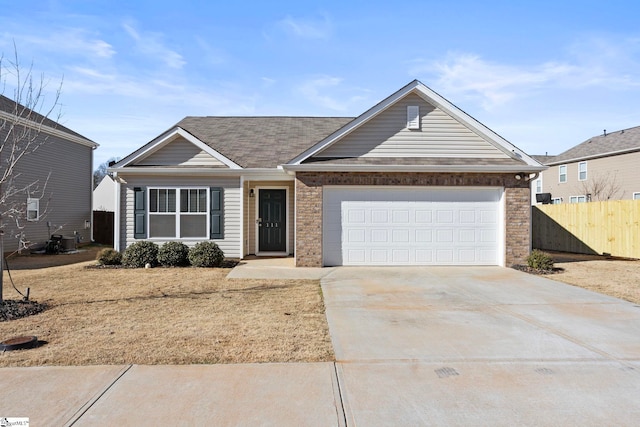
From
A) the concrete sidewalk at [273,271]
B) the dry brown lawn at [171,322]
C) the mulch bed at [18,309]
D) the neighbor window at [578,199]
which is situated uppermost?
the neighbor window at [578,199]

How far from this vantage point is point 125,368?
4.55m

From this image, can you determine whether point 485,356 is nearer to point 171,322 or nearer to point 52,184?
point 171,322

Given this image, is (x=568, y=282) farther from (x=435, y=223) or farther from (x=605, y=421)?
(x=605, y=421)

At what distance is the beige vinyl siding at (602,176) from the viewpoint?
24344 millimetres

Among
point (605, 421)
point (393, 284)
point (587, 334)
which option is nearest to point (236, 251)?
point (393, 284)

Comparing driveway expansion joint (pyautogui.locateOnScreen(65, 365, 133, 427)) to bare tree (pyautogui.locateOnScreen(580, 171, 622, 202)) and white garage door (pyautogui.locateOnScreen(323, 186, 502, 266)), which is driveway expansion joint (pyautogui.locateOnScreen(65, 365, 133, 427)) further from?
bare tree (pyautogui.locateOnScreen(580, 171, 622, 202))

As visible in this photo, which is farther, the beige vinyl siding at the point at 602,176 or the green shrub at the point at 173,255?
the beige vinyl siding at the point at 602,176

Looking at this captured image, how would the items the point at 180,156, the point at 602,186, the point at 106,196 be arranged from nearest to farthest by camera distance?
1. the point at 180,156
2. the point at 602,186
3. the point at 106,196

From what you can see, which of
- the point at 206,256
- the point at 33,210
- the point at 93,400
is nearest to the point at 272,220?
the point at 206,256

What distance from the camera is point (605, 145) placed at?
88.5 feet

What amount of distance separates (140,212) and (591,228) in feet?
55.0

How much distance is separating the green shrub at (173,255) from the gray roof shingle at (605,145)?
81.7 feet

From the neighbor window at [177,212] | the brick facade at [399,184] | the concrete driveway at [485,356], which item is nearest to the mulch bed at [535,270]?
the brick facade at [399,184]

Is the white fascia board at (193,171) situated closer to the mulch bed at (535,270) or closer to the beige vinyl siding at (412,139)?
the beige vinyl siding at (412,139)
